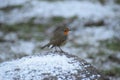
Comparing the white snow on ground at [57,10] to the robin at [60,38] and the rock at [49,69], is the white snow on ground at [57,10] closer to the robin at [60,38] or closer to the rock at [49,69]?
the robin at [60,38]

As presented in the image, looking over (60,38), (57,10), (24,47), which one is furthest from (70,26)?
(60,38)

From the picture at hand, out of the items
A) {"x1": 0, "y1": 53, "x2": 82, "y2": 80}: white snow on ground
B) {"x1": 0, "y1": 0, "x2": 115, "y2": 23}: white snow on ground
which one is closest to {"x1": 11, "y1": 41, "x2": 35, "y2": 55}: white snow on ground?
{"x1": 0, "y1": 0, "x2": 115, "y2": 23}: white snow on ground

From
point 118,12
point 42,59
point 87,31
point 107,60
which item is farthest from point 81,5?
point 42,59

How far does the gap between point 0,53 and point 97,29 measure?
3.23 meters

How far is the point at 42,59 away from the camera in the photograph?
5820 mm

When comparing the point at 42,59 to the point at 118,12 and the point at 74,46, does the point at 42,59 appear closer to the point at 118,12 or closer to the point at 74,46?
the point at 74,46

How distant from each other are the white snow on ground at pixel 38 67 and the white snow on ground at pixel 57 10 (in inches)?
254

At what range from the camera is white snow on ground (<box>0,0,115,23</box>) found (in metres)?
12.5

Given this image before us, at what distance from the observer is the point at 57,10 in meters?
13.0

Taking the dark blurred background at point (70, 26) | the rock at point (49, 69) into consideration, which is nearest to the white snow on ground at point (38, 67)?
the rock at point (49, 69)

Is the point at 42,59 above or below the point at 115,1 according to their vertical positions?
below

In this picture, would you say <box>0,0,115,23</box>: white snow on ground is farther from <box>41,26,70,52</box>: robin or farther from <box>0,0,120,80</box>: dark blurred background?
<box>41,26,70,52</box>: robin

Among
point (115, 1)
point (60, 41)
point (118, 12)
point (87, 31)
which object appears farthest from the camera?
point (115, 1)

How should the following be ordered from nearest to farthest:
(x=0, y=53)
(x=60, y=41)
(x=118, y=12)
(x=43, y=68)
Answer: (x=43, y=68) < (x=60, y=41) < (x=0, y=53) < (x=118, y=12)
